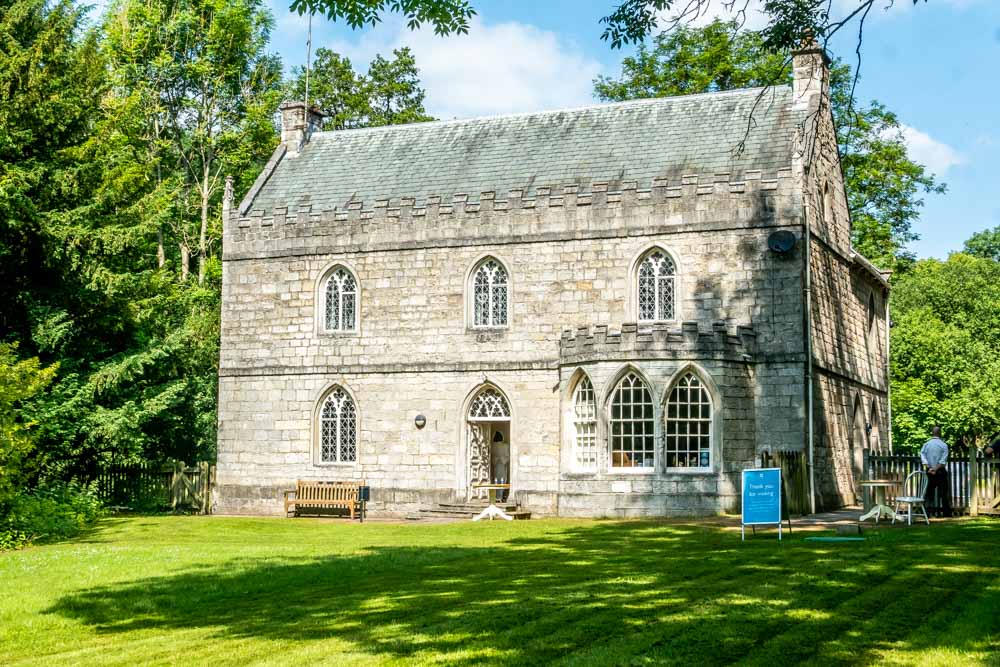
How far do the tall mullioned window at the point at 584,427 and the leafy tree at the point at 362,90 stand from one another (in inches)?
875

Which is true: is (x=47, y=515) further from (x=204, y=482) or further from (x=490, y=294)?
(x=490, y=294)

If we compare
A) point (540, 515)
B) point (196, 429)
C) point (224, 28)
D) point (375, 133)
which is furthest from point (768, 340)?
point (224, 28)

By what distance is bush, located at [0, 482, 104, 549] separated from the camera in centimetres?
2131

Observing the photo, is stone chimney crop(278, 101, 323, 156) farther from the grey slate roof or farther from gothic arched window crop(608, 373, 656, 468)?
gothic arched window crop(608, 373, 656, 468)

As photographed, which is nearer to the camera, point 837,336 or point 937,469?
point 937,469

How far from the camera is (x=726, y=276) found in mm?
25891

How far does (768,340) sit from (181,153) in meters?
25.3

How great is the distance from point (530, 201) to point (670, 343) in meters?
5.18

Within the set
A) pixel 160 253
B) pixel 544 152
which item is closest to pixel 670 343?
pixel 544 152

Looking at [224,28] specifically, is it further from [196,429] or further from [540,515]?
[540,515]

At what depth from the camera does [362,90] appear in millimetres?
45656

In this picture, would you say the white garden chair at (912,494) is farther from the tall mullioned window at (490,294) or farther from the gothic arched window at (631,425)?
the tall mullioned window at (490,294)

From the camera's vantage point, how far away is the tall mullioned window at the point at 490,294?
1093 inches

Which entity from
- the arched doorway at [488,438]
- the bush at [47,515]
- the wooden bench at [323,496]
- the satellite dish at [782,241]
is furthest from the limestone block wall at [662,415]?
the bush at [47,515]
